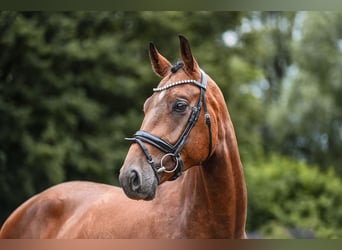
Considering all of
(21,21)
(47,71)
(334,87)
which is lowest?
(334,87)

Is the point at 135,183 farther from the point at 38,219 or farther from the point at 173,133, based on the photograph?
the point at 38,219

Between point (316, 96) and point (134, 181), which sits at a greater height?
point (134, 181)

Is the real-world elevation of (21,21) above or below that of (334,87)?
above

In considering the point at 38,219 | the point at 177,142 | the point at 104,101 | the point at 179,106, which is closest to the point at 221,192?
the point at 177,142

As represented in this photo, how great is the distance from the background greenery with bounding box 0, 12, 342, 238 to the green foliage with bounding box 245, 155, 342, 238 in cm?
2

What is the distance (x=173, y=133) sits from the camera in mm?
2854

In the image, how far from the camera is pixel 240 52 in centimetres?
1261

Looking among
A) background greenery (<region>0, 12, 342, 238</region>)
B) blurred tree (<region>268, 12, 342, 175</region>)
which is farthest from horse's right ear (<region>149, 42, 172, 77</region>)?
blurred tree (<region>268, 12, 342, 175</region>)

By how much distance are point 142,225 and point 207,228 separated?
0.35 metres

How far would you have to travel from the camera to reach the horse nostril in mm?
2699

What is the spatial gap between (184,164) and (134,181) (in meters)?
0.29

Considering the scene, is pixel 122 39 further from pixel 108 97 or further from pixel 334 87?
pixel 334 87

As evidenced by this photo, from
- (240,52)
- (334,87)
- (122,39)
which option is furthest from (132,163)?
(334,87)
